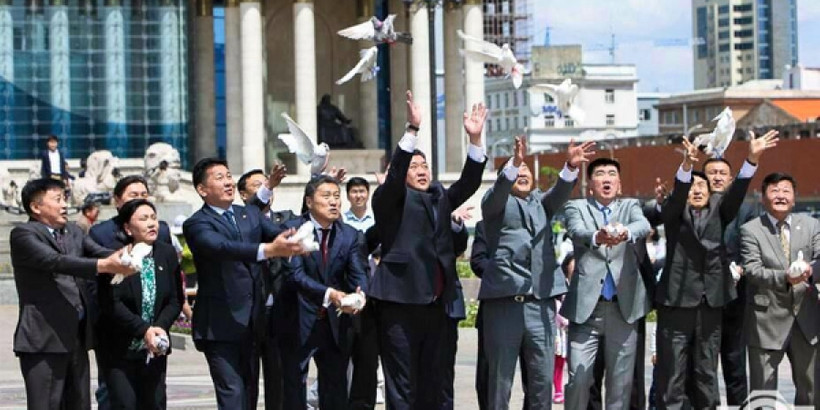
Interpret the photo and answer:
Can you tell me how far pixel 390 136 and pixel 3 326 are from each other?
2838 centimetres

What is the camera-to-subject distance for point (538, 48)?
6309 inches

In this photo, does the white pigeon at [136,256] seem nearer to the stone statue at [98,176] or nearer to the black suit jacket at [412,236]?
the black suit jacket at [412,236]

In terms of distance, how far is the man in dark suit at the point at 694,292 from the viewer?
14.3m

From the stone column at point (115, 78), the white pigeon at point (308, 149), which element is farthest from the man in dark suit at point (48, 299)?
the stone column at point (115, 78)

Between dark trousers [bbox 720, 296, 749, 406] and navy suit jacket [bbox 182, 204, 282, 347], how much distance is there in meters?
3.99

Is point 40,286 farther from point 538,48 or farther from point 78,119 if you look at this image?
point 538,48

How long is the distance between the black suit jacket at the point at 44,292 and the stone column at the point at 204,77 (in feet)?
138

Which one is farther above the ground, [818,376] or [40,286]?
[40,286]

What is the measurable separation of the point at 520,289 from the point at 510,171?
0.88 metres

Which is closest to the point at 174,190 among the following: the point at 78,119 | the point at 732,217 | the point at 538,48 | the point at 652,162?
the point at 78,119

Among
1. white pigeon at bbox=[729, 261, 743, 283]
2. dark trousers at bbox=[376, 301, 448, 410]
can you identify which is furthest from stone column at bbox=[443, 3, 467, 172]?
dark trousers at bbox=[376, 301, 448, 410]

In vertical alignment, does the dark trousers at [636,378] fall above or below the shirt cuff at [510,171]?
below

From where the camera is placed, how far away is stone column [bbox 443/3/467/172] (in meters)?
54.4

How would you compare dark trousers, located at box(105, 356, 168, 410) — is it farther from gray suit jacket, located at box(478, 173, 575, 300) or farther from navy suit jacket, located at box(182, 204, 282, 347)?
gray suit jacket, located at box(478, 173, 575, 300)
